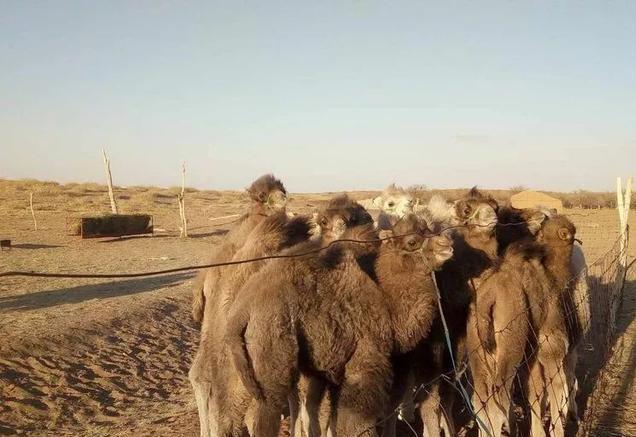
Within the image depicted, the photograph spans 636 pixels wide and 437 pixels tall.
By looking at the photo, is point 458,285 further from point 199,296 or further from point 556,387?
point 199,296

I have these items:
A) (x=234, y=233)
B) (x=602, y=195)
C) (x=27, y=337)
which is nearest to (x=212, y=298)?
(x=234, y=233)

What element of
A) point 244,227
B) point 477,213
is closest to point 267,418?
point 244,227

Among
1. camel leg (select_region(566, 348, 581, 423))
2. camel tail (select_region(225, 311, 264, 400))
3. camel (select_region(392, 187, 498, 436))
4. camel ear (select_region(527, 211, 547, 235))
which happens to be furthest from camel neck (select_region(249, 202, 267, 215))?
camel leg (select_region(566, 348, 581, 423))

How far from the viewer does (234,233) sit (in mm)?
7016

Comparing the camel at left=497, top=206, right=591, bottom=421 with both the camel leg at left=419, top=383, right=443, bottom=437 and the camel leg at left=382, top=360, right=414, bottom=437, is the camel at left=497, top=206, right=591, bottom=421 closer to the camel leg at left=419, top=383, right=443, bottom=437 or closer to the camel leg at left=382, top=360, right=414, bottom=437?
the camel leg at left=419, top=383, right=443, bottom=437

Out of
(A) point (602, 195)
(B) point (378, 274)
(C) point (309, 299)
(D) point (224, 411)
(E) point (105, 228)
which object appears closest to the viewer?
(C) point (309, 299)

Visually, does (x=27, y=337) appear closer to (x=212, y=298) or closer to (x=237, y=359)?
(x=212, y=298)

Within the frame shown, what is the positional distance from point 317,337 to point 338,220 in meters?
2.24

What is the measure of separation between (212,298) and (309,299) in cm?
172

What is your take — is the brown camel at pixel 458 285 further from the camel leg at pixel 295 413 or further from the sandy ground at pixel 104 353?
the sandy ground at pixel 104 353

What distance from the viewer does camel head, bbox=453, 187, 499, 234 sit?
262 inches

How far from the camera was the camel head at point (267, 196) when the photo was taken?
7.29 m

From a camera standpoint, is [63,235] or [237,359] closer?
[237,359]

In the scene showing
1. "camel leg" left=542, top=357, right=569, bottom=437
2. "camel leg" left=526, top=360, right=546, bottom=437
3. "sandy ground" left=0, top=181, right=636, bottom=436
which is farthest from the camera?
"sandy ground" left=0, top=181, right=636, bottom=436
